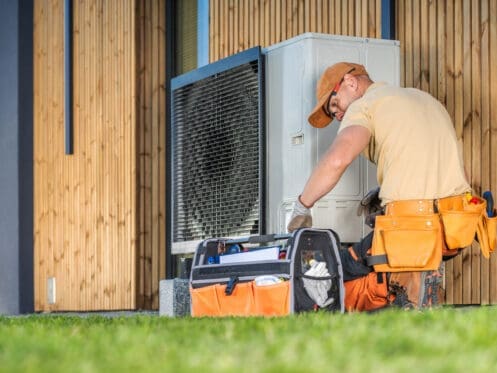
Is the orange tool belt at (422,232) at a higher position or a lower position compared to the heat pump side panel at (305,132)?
lower

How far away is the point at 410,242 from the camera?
5.68 meters

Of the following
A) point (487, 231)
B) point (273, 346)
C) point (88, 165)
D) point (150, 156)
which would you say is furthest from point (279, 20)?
point (273, 346)

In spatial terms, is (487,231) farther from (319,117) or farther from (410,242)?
(319,117)

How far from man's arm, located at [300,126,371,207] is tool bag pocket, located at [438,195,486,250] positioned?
480 mm

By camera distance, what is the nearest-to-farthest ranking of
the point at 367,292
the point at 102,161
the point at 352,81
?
the point at 367,292 → the point at 352,81 → the point at 102,161

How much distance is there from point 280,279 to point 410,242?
65cm

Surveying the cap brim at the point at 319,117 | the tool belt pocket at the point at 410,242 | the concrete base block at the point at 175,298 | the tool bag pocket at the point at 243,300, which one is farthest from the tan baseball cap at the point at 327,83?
the concrete base block at the point at 175,298

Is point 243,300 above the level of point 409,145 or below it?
below

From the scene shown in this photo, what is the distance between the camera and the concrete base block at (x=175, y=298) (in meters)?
7.32

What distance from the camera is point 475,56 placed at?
7.00 meters

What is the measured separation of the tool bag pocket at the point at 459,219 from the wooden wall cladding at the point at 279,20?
2.12 metres

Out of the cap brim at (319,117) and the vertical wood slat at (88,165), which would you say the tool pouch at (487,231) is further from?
the vertical wood slat at (88,165)

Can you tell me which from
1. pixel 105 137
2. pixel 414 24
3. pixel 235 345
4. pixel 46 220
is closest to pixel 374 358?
pixel 235 345

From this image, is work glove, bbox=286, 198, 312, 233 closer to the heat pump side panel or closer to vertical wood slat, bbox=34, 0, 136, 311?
the heat pump side panel
